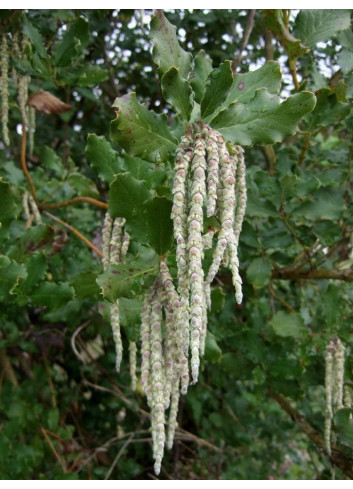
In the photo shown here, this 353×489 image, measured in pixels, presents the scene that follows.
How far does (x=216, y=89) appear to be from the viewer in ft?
2.76

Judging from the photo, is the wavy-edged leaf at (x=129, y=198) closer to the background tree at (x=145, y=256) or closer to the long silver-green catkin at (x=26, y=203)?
the background tree at (x=145, y=256)

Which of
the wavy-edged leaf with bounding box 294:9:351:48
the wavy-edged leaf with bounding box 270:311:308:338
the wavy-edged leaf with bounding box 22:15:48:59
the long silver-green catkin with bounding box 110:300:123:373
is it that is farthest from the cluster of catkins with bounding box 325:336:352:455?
the wavy-edged leaf with bounding box 22:15:48:59

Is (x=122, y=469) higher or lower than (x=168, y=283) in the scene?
lower

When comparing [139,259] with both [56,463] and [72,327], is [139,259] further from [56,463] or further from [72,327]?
[56,463]

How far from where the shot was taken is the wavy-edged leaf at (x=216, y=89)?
0.83 meters

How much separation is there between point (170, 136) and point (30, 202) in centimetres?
88

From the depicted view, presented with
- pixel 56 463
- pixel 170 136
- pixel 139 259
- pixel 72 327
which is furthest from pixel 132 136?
pixel 56 463

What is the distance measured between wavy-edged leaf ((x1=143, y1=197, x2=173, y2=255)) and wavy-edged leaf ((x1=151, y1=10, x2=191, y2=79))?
219mm

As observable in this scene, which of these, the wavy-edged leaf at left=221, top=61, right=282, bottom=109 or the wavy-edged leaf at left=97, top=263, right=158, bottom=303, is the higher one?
the wavy-edged leaf at left=221, top=61, right=282, bottom=109

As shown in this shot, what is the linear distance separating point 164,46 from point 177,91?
103 millimetres

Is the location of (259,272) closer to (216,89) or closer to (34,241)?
(34,241)

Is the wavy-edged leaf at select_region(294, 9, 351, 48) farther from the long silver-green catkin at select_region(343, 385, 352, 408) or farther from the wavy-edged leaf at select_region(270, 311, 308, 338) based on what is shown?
the long silver-green catkin at select_region(343, 385, 352, 408)

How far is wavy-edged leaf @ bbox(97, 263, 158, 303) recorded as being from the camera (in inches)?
34.1

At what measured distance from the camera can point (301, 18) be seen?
1491 millimetres
